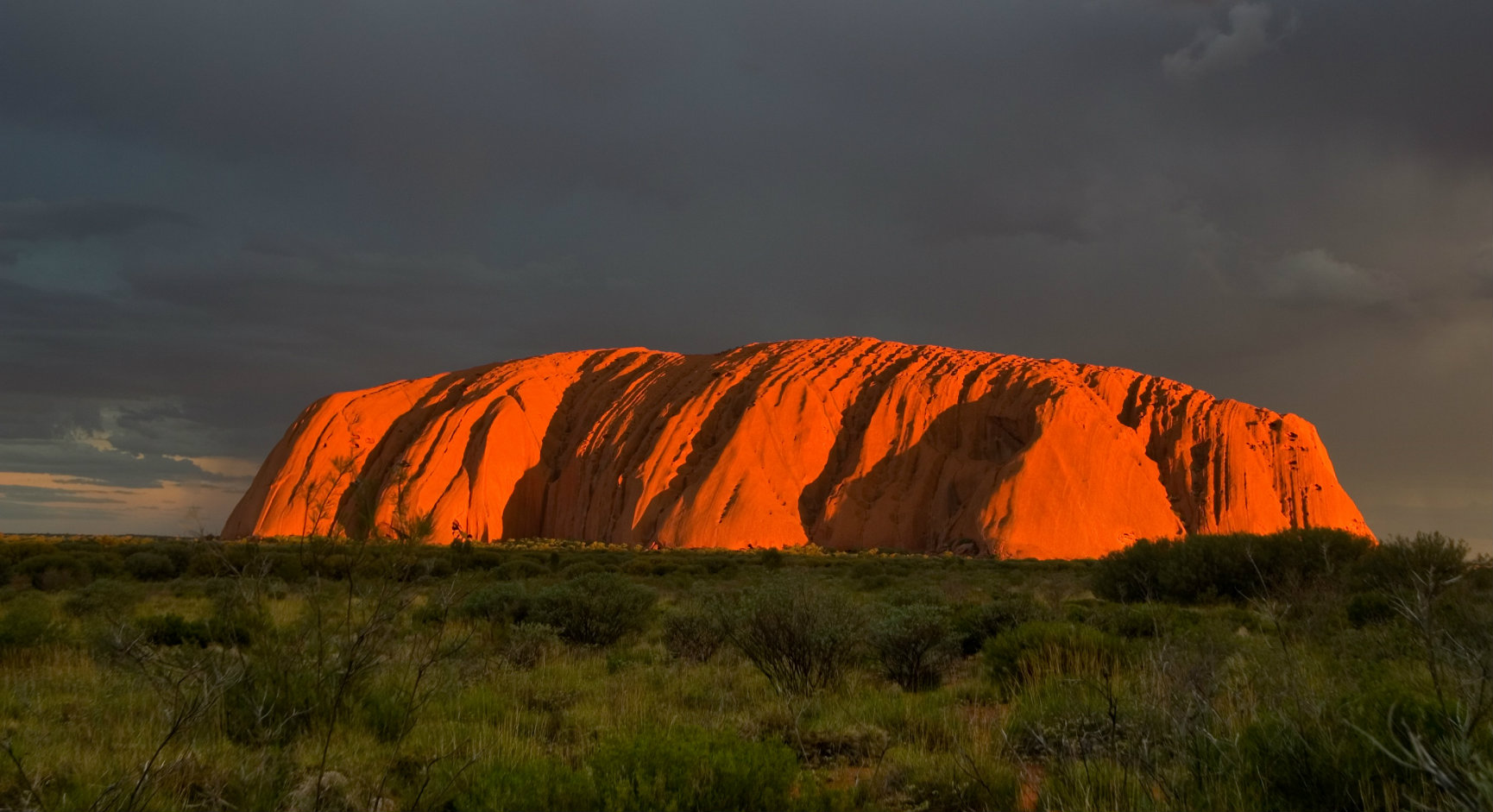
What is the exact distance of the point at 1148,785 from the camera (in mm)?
4453

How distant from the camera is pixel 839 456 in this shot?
200 ft

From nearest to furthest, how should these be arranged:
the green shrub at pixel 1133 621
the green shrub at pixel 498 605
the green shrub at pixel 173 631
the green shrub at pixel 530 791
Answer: the green shrub at pixel 530 791, the green shrub at pixel 173 631, the green shrub at pixel 1133 621, the green shrub at pixel 498 605

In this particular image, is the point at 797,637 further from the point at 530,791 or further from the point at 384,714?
the point at 530,791

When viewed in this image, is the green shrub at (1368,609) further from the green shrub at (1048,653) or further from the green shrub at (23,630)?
the green shrub at (23,630)

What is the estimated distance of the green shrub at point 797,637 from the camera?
30.4ft

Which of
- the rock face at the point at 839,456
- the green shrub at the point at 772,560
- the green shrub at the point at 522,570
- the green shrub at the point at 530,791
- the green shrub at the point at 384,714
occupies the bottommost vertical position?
the green shrub at the point at 772,560

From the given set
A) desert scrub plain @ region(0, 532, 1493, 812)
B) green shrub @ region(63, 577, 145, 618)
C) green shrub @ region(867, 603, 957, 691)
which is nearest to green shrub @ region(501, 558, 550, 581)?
green shrub @ region(63, 577, 145, 618)

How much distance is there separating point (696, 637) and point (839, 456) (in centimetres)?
4988

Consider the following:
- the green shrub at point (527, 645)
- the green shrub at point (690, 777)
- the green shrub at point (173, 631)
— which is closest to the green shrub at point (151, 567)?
the green shrub at point (173, 631)

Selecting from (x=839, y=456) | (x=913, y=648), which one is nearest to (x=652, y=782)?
(x=913, y=648)

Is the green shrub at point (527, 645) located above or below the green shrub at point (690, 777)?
below

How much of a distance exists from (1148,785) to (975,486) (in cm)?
5336

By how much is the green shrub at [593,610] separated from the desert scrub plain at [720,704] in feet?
0.15

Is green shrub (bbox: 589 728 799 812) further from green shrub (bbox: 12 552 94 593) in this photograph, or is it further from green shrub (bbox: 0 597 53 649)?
green shrub (bbox: 12 552 94 593)
